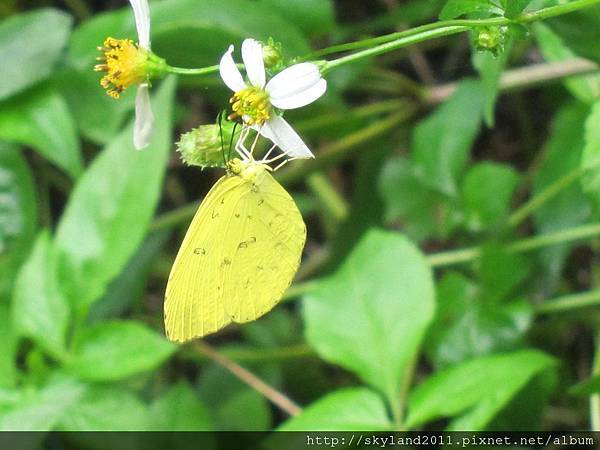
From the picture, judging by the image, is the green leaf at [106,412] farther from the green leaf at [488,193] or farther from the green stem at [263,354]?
the green leaf at [488,193]

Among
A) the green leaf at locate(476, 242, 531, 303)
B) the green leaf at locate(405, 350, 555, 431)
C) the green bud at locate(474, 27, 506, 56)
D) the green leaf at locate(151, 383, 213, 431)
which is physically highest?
the green bud at locate(474, 27, 506, 56)

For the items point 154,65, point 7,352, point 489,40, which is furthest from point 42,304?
point 489,40

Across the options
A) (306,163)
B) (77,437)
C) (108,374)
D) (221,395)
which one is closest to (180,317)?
(108,374)

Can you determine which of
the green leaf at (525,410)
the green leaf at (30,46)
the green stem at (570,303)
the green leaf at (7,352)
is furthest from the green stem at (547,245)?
the green leaf at (30,46)

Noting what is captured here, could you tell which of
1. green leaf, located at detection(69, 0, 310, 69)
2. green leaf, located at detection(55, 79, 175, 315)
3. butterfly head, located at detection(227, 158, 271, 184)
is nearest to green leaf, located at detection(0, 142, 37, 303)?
green leaf, located at detection(55, 79, 175, 315)

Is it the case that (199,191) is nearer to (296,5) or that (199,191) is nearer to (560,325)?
(296,5)

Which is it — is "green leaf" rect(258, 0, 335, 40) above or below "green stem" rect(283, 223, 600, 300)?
above

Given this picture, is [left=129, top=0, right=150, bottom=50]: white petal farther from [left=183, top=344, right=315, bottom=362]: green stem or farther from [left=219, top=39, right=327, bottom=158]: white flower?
[left=183, top=344, right=315, bottom=362]: green stem
